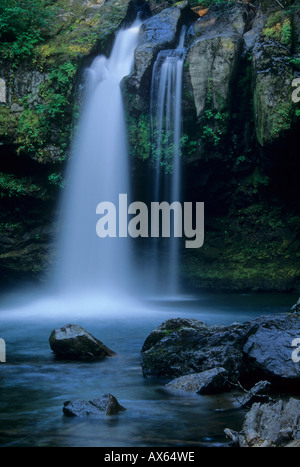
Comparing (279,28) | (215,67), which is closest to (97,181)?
(215,67)

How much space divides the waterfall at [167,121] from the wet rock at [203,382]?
8485mm

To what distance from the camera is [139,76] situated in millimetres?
12359

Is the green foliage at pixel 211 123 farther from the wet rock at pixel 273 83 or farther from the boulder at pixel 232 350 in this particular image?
the boulder at pixel 232 350

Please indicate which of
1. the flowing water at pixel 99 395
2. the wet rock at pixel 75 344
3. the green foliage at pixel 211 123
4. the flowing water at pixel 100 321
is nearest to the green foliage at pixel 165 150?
the flowing water at pixel 100 321

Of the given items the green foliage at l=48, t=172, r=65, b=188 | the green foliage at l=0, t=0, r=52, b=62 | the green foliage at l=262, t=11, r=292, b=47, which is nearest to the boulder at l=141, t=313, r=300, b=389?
the green foliage at l=48, t=172, r=65, b=188

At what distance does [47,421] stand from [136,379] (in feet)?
4.92

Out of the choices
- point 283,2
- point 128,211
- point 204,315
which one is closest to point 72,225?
point 128,211

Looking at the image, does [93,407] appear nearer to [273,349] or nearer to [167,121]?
[273,349]

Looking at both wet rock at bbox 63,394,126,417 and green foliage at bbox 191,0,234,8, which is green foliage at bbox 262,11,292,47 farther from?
wet rock at bbox 63,394,126,417

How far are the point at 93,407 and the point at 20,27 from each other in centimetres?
1152

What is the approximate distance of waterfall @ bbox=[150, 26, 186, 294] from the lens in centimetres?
1233

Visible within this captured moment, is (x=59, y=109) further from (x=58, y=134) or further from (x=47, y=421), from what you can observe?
(x=47, y=421)

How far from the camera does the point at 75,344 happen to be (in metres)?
6.09

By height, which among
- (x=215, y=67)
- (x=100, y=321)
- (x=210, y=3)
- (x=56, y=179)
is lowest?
(x=100, y=321)
